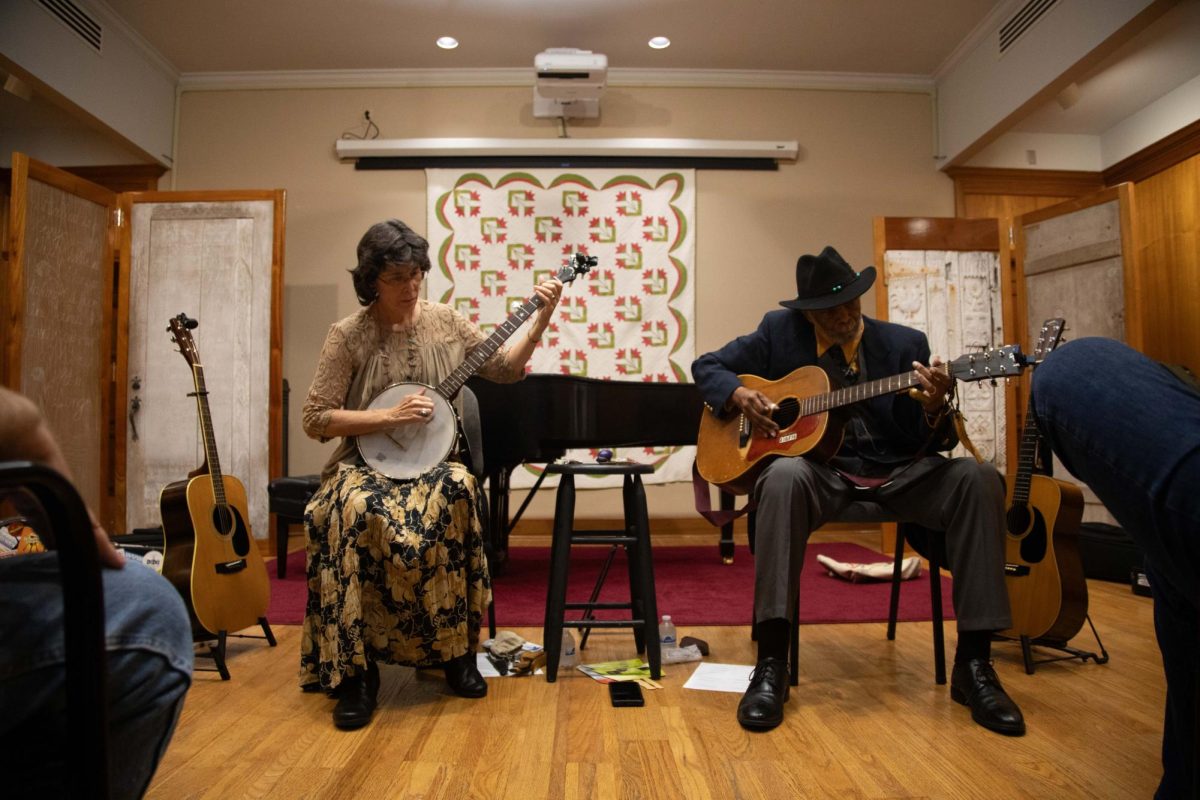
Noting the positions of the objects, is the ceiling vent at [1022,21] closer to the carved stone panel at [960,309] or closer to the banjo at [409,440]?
the carved stone panel at [960,309]

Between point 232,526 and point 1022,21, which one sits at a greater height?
point 1022,21

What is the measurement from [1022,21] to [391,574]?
4457 mm

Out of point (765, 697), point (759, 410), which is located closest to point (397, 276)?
point (759, 410)

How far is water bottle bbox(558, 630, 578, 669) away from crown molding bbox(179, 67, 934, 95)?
158 inches

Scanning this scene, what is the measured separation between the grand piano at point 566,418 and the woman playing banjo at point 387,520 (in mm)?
971

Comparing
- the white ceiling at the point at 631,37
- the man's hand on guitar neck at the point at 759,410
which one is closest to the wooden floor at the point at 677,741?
the man's hand on guitar neck at the point at 759,410

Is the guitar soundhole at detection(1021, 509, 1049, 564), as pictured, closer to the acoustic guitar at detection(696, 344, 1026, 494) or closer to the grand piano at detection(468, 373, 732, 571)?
the acoustic guitar at detection(696, 344, 1026, 494)

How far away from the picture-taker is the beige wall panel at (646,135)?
5.21 metres

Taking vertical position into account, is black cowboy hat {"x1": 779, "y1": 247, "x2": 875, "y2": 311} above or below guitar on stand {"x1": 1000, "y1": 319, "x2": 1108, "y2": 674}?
above

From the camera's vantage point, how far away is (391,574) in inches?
77.0

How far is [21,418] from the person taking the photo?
665 mm

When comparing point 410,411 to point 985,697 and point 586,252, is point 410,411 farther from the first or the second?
point 586,252

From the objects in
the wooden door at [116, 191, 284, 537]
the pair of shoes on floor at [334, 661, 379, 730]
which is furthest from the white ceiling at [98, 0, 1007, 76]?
the pair of shoes on floor at [334, 661, 379, 730]

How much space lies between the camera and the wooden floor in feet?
4.86
